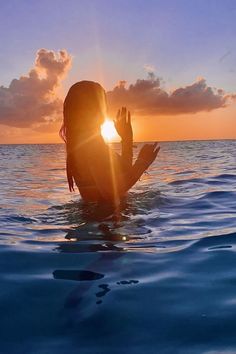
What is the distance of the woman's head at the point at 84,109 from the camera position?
5.68 metres

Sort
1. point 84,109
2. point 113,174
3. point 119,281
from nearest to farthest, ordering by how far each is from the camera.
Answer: point 119,281 → point 113,174 → point 84,109

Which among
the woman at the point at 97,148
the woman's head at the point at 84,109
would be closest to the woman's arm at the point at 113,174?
the woman at the point at 97,148

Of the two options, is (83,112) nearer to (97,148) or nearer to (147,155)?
(97,148)

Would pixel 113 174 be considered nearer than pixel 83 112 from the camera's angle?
Yes

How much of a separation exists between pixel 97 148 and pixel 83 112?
64 centimetres

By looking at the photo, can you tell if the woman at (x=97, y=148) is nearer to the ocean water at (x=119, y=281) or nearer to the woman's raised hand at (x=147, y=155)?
the woman's raised hand at (x=147, y=155)

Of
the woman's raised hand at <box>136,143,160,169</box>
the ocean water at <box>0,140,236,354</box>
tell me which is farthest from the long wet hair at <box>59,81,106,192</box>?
the ocean water at <box>0,140,236,354</box>

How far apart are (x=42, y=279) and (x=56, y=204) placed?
4183mm

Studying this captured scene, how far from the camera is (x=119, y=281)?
3.30 m

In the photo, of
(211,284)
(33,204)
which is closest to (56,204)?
(33,204)

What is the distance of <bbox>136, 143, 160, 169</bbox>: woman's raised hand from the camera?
561cm

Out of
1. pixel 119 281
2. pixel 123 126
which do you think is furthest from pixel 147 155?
pixel 119 281

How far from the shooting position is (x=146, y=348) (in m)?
2.30

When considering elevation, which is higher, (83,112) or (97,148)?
(83,112)
